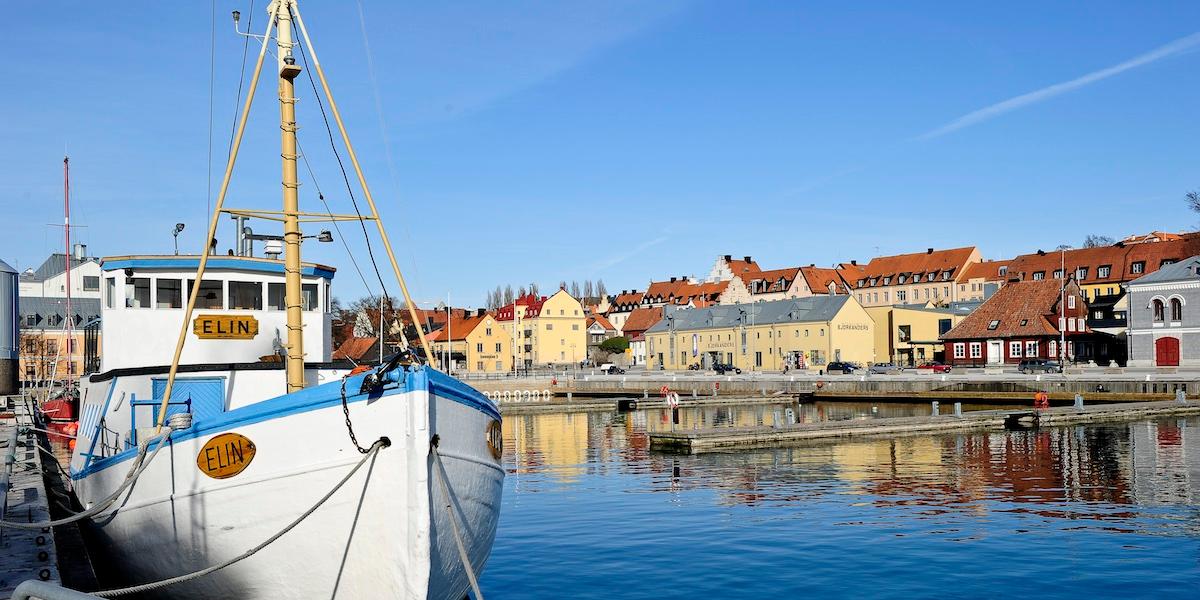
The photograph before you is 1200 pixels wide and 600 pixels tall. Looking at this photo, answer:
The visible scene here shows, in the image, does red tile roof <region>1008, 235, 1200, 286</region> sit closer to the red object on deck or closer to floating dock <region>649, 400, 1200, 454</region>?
floating dock <region>649, 400, 1200, 454</region>

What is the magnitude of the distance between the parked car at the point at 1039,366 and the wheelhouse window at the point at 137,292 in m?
67.5

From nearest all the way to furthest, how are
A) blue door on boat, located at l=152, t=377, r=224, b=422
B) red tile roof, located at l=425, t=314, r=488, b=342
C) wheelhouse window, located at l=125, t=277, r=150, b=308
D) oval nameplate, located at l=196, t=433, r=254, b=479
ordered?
oval nameplate, located at l=196, t=433, r=254, b=479 → blue door on boat, located at l=152, t=377, r=224, b=422 → wheelhouse window, located at l=125, t=277, r=150, b=308 → red tile roof, located at l=425, t=314, r=488, b=342

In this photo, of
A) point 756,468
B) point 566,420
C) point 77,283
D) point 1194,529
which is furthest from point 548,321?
point 1194,529

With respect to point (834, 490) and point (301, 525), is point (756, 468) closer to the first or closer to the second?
point (834, 490)

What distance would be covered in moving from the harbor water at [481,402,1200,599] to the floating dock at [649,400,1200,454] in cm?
119

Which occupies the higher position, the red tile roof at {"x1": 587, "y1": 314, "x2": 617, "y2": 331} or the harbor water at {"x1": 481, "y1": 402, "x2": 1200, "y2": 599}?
the red tile roof at {"x1": 587, "y1": 314, "x2": 617, "y2": 331}

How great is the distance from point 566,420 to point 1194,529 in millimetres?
41319

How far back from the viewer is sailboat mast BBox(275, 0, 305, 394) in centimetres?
1240

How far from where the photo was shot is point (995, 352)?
8438 centimetres

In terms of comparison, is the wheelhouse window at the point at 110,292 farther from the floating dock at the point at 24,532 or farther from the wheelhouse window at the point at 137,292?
the floating dock at the point at 24,532

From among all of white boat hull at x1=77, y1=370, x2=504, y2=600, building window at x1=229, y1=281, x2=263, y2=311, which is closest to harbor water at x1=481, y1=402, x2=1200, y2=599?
white boat hull at x1=77, y1=370, x2=504, y2=600

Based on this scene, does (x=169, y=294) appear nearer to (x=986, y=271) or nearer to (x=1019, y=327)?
(x=1019, y=327)

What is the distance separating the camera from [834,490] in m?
27.1

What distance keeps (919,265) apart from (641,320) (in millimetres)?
42113
